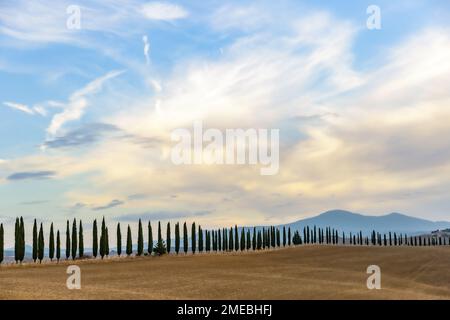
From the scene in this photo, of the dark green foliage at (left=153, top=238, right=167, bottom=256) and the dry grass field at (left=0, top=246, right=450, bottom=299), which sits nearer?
the dry grass field at (left=0, top=246, right=450, bottom=299)

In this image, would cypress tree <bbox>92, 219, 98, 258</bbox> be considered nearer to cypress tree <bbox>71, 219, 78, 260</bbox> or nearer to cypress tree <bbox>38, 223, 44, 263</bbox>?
cypress tree <bbox>71, 219, 78, 260</bbox>

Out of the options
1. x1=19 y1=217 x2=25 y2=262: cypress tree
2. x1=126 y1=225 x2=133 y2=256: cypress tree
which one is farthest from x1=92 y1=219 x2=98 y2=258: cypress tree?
x1=19 y1=217 x2=25 y2=262: cypress tree

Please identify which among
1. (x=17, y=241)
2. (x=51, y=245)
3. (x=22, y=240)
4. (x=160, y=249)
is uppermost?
(x=22, y=240)

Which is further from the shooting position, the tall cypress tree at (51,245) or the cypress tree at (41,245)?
the tall cypress tree at (51,245)

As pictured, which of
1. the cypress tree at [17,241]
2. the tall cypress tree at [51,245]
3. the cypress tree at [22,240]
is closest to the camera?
the cypress tree at [22,240]

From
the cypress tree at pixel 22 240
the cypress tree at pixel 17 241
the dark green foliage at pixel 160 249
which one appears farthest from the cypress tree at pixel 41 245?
the dark green foliage at pixel 160 249

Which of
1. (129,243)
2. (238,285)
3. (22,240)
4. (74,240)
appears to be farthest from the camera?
(129,243)

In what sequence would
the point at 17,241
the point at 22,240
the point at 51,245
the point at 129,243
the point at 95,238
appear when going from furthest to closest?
the point at 129,243 < the point at 95,238 < the point at 51,245 < the point at 22,240 < the point at 17,241

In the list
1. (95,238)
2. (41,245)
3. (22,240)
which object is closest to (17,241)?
(22,240)

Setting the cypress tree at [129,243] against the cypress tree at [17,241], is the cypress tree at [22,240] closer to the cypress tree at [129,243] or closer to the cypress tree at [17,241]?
the cypress tree at [17,241]

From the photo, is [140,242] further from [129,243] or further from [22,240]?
[22,240]
